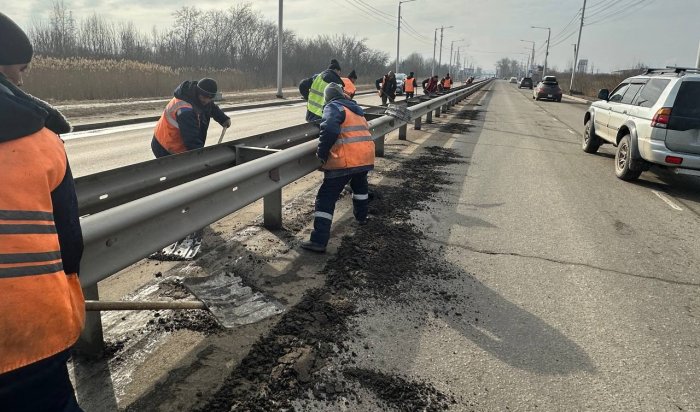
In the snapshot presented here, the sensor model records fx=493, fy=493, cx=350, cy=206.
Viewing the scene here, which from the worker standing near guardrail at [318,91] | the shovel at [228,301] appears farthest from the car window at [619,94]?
the shovel at [228,301]

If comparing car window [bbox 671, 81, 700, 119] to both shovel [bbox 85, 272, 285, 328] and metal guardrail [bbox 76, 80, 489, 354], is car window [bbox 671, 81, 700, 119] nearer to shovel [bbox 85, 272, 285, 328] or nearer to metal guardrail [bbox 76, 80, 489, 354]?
metal guardrail [bbox 76, 80, 489, 354]

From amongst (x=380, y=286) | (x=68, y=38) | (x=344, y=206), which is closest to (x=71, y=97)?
(x=344, y=206)

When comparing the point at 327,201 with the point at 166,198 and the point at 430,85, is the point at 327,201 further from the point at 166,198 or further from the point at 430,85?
the point at 430,85

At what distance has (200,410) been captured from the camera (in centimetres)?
236

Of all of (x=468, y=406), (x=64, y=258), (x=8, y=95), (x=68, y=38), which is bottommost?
(x=468, y=406)

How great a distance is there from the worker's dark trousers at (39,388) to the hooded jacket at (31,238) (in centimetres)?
4

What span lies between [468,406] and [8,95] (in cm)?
237

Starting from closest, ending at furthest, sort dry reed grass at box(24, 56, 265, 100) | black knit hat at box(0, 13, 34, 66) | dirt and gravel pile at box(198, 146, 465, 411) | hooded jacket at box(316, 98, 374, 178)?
black knit hat at box(0, 13, 34, 66) < dirt and gravel pile at box(198, 146, 465, 411) < hooded jacket at box(316, 98, 374, 178) < dry reed grass at box(24, 56, 265, 100)

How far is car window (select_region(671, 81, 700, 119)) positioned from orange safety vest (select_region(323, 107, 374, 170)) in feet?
18.4

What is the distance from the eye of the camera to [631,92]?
9.34 m

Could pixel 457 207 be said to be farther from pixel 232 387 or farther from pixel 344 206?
pixel 232 387

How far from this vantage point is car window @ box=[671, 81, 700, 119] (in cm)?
755

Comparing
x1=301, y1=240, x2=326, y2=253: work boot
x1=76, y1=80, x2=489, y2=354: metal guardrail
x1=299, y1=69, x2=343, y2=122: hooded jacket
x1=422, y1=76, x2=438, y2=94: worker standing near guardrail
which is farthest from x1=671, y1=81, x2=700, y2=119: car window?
x1=422, y1=76, x2=438, y2=94: worker standing near guardrail

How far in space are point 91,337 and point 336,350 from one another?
1365mm
